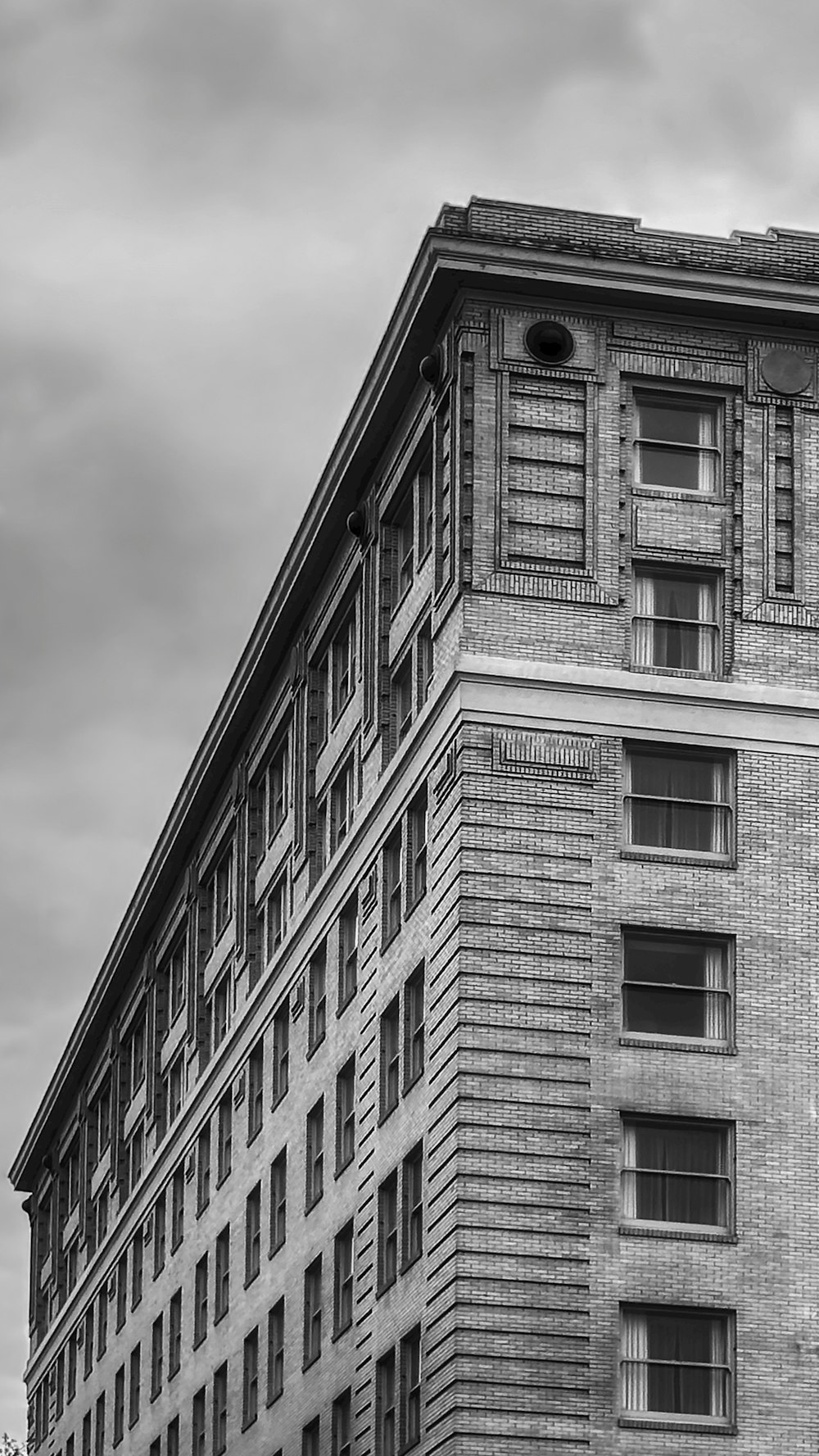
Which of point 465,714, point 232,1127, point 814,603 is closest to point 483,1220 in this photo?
point 465,714

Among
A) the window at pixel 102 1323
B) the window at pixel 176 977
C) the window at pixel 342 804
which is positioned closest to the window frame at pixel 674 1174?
the window at pixel 342 804

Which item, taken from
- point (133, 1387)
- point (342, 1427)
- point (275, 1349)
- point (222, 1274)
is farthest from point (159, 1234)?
point (342, 1427)

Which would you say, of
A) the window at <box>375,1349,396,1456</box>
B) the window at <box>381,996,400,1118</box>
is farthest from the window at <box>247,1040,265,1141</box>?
the window at <box>375,1349,396,1456</box>

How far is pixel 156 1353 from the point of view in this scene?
82.7m

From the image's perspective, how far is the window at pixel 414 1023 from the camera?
5528cm

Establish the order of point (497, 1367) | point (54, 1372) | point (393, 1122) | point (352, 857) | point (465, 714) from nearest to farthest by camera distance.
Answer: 1. point (497, 1367)
2. point (465, 714)
3. point (393, 1122)
4. point (352, 857)
5. point (54, 1372)

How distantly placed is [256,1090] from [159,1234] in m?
13.9

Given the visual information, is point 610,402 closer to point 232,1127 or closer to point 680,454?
point 680,454

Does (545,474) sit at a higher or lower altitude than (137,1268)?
higher

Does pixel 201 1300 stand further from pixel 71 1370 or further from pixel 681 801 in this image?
pixel 681 801

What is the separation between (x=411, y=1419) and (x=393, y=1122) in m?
6.28

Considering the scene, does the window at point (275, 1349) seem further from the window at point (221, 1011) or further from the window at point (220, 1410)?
the window at point (221, 1011)

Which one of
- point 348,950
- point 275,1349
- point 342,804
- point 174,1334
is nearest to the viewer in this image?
point 348,950

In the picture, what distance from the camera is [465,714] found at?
52.4 m
